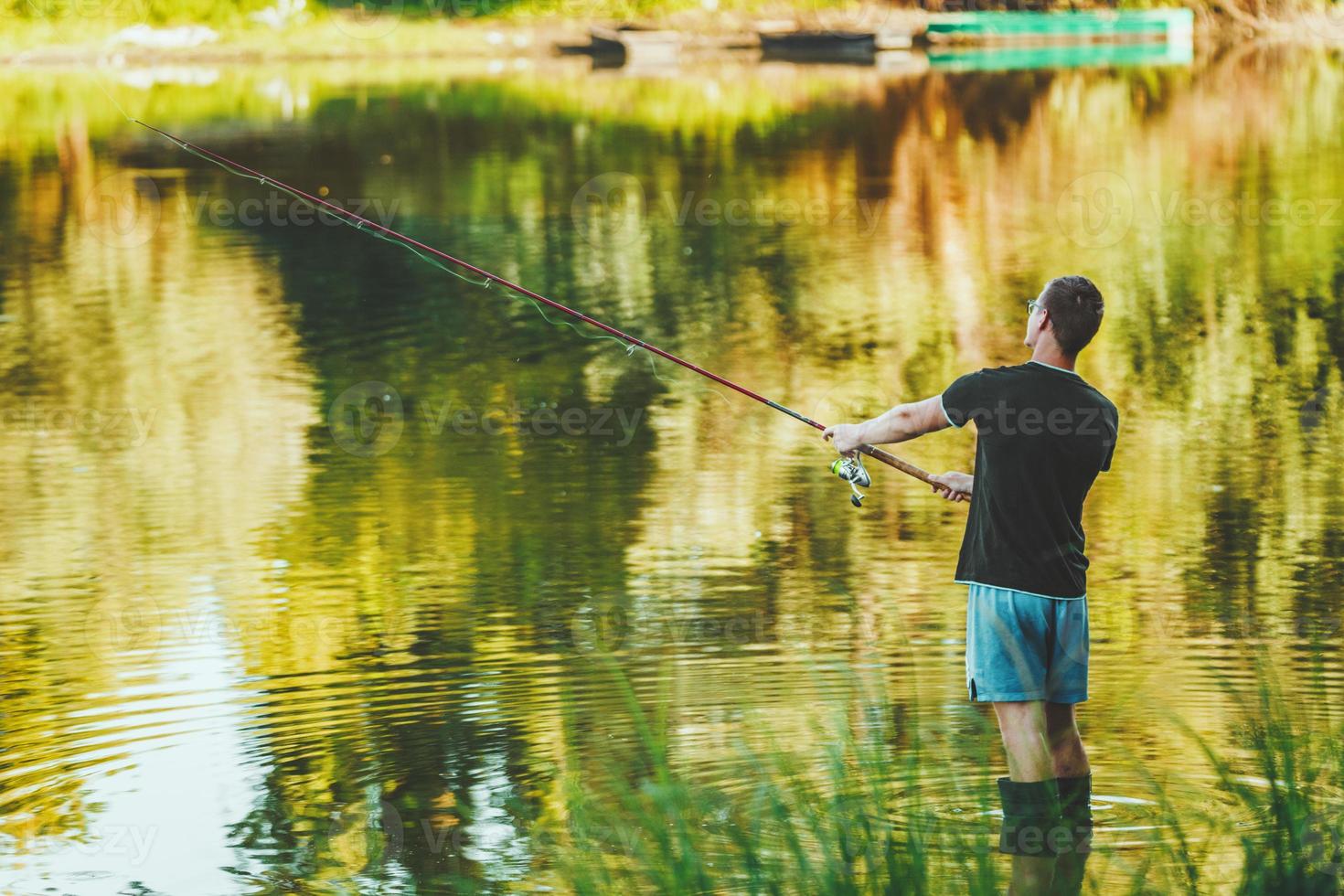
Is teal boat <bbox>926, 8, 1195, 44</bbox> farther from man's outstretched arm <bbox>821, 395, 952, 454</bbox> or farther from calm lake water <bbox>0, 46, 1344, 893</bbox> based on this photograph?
man's outstretched arm <bbox>821, 395, 952, 454</bbox>

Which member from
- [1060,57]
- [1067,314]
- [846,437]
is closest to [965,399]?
[1067,314]

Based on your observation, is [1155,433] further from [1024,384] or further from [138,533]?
[1024,384]

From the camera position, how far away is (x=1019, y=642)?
16.3ft

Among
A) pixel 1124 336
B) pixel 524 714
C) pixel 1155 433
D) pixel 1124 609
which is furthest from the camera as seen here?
pixel 1124 336

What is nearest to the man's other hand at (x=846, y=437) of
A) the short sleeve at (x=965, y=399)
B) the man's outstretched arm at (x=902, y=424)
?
the man's outstretched arm at (x=902, y=424)

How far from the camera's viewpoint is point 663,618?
7.46 meters

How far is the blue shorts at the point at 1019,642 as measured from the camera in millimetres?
4965

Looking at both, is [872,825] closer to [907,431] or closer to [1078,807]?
[1078,807]

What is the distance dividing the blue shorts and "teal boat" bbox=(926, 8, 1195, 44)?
4379 centimetres

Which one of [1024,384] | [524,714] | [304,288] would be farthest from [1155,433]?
[304,288]

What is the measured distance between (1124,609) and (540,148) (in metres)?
19.4

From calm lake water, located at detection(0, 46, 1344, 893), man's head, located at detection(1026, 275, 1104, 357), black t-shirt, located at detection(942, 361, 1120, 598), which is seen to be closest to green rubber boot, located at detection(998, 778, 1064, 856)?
calm lake water, located at detection(0, 46, 1344, 893)

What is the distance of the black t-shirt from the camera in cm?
486

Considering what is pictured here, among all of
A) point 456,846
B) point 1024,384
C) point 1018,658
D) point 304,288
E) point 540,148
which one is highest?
point 540,148
